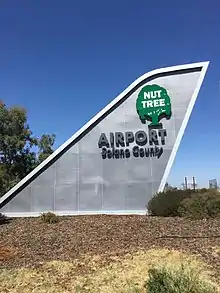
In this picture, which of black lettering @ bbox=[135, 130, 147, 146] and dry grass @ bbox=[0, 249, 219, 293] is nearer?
dry grass @ bbox=[0, 249, 219, 293]

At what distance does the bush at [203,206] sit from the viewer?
47.8 feet

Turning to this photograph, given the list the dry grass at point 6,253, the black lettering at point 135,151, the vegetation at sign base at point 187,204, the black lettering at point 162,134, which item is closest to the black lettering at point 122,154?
the black lettering at point 135,151

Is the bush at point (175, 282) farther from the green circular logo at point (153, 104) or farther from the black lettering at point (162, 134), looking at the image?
the green circular logo at point (153, 104)

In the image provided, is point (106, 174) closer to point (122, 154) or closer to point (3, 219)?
point (122, 154)

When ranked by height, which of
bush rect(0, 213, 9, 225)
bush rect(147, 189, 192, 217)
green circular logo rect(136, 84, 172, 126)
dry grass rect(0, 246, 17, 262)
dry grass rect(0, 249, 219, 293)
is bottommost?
dry grass rect(0, 249, 219, 293)

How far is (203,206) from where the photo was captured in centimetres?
1473

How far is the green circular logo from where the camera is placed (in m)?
20.2

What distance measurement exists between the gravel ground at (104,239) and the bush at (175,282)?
2.08m

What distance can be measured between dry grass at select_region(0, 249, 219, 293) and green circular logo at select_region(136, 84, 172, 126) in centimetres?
1130

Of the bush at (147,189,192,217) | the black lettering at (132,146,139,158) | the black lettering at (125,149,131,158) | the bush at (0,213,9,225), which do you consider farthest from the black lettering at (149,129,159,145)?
the bush at (0,213,9,225)

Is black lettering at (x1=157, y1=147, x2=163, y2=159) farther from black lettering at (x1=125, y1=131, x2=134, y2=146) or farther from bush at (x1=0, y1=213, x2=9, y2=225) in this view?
bush at (x1=0, y1=213, x2=9, y2=225)

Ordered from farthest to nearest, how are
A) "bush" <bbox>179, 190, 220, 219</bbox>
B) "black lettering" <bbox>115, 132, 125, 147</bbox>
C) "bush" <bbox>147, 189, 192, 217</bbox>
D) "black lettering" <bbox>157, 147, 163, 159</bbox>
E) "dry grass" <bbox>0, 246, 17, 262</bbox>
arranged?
1. "black lettering" <bbox>115, 132, 125, 147</bbox>
2. "black lettering" <bbox>157, 147, 163, 159</bbox>
3. "bush" <bbox>147, 189, 192, 217</bbox>
4. "bush" <bbox>179, 190, 220, 219</bbox>
5. "dry grass" <bbox>0, 246, 17, 262</bbox>

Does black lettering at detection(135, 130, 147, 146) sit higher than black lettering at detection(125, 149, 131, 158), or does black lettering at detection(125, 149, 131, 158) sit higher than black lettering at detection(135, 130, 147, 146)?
black lettering at detection(135, 130, 147, 146)

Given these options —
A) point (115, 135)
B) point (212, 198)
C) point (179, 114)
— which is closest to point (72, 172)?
point (115, 135)
